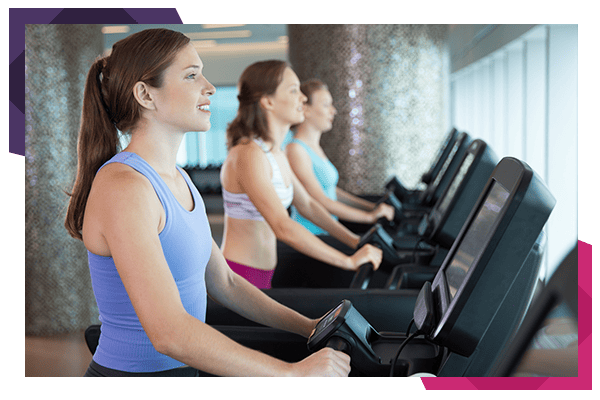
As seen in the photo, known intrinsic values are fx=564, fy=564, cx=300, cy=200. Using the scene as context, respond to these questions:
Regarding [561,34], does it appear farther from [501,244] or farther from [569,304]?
[569,304]

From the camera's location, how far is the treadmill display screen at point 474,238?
929 millimetres

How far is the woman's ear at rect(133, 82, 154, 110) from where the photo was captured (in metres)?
1.09

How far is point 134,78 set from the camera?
1093 mm

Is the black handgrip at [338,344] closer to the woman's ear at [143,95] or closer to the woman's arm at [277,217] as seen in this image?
the woman's ear at [143,95]

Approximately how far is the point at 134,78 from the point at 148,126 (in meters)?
0.10

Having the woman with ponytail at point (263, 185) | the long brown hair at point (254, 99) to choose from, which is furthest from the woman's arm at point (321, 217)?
the long brown hair at point (254, 99)

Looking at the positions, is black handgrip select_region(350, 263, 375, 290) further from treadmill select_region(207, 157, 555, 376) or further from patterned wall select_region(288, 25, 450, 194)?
patterned wall select_region(288, 25, 450, 194)

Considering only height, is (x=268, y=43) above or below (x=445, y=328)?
above

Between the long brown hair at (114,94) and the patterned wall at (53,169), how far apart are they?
159cm

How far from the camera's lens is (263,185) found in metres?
1.98

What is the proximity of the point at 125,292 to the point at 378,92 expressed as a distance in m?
3.31

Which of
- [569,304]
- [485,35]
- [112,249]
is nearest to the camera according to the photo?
[569,304]
